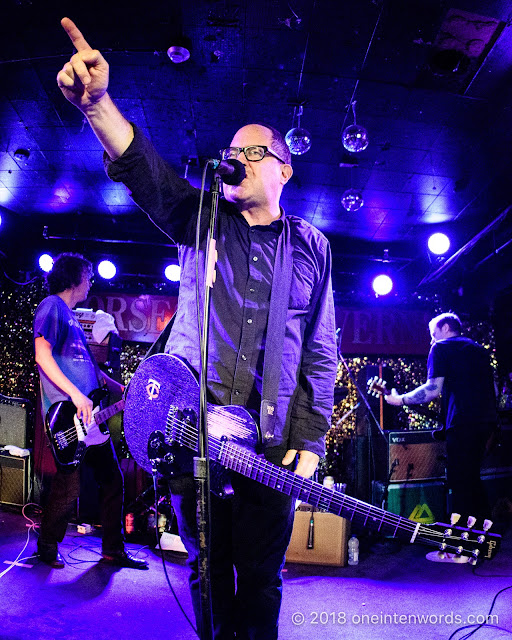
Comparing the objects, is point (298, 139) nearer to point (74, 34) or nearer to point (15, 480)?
point (74, 34)

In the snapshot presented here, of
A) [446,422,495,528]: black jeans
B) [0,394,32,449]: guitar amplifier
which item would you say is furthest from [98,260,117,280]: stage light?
[446,422,495,528]: black jeans

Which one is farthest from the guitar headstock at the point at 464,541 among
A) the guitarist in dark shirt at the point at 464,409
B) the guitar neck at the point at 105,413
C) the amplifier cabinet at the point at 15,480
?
the amplifier cabinet at the point at 15,480

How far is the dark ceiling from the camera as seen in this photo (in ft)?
14.3

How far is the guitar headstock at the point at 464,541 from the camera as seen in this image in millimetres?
1873

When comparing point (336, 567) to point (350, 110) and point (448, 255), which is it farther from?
point (448, 255)

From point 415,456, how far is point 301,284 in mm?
4710

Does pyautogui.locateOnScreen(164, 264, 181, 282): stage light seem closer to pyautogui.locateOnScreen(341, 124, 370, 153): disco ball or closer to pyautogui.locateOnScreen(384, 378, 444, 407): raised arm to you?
pyautogui.locateOnScreen(341, 124, 370, 153): disco ball

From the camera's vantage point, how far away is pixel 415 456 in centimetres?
584

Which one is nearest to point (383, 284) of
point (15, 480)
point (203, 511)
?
point (15, 480)

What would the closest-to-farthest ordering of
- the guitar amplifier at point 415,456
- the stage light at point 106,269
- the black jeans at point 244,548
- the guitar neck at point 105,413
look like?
1. the black jeans at point 244,548
2. the guitar neck at point 105,413
3. the guitar amplifier at point 415,456
4. the stage light at point 106,269

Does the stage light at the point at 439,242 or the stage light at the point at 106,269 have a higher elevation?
the stage light at the point at 439,242

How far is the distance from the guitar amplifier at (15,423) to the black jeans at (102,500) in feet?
10.0

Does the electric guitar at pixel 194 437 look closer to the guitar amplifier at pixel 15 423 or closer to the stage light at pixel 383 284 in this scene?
the guitar amplifier at pixel 15 423

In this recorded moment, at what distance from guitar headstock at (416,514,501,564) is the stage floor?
1.32 m
